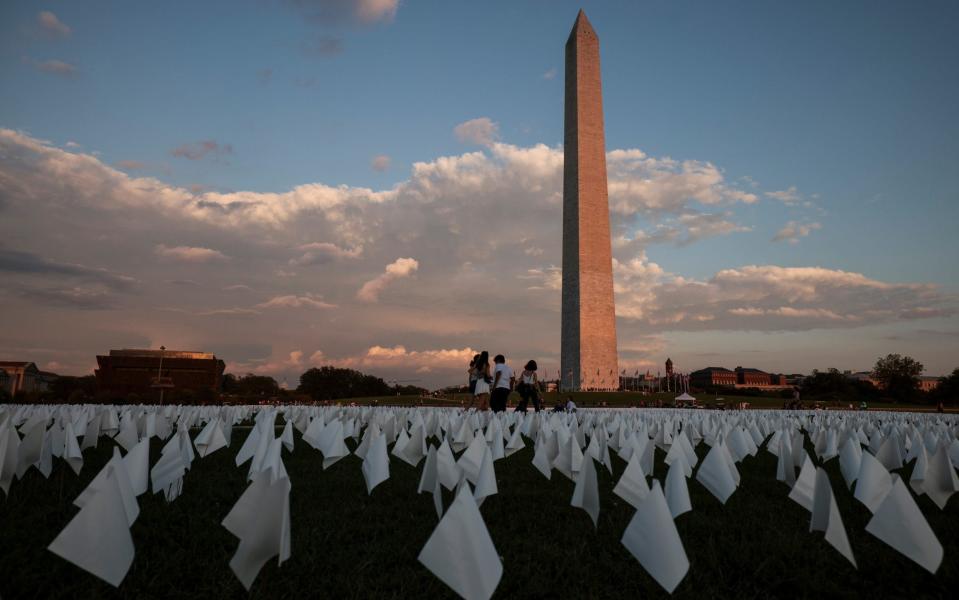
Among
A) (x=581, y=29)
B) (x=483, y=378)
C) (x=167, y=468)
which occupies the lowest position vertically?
(x=167, y=468)

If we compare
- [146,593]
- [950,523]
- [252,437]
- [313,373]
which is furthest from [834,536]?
[313,373]

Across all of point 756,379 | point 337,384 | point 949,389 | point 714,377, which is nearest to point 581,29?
point 337,384

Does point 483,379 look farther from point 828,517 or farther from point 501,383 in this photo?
point 828,517

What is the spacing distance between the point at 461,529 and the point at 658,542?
38.0 inches

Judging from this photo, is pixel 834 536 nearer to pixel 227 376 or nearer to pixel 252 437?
pixel 252 437

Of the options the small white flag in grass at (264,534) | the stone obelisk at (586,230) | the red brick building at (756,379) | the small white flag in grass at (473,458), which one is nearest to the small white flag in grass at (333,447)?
the small white flag in grass at (473,458)

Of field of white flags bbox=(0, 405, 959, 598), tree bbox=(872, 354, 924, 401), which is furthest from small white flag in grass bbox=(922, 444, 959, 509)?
tree bbox=(872, 354, 924, 401)

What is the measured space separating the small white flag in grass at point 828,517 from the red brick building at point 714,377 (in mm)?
158346

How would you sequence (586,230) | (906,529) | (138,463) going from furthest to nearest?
1. (586,230)
2. (138,463)
3. (906,529)

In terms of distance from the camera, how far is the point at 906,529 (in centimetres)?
291

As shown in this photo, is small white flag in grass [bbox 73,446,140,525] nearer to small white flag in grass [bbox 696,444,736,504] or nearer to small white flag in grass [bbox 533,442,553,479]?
small white flag in grass [bbox 533,442,553,479]

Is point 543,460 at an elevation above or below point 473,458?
below

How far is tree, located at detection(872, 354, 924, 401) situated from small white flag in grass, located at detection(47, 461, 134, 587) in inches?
3316

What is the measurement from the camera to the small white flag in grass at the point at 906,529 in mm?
2869
